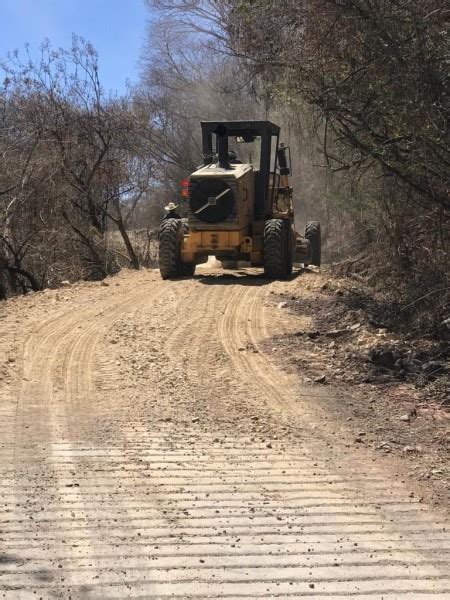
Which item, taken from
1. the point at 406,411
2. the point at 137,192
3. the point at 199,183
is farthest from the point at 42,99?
the point at 406,411

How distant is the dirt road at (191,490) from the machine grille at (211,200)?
6.44m

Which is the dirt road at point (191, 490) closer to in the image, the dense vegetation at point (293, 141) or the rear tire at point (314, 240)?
the dense vegetation at point (293, 141)

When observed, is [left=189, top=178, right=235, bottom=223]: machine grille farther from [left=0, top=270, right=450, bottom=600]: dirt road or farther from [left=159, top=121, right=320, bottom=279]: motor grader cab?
[left=0, top=270, right=450, bottom=600]: dirt road

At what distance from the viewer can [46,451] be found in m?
5.51

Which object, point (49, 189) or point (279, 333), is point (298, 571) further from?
point (49, 189)

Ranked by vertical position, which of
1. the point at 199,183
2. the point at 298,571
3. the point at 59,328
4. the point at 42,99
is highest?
the point at 42,99

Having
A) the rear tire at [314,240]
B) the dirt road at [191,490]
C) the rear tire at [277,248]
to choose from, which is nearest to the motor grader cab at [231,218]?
the rear tire at [277,248]

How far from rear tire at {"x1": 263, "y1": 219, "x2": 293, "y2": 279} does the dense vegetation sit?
Result: 1.57 meters

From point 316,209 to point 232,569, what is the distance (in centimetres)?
2307

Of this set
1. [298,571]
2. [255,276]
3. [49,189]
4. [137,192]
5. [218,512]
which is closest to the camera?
[298,571]

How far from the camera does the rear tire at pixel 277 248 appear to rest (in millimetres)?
15086

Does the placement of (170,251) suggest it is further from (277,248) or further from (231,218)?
(277,248)

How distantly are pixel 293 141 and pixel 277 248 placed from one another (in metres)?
9.16

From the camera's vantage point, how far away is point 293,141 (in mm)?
23266
